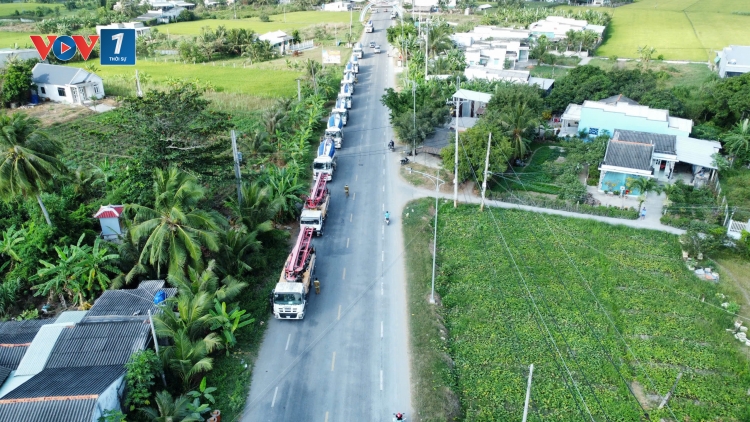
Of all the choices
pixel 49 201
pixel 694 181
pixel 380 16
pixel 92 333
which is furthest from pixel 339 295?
pixel 380 16

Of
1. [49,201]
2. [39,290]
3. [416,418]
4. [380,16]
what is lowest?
[416,418]

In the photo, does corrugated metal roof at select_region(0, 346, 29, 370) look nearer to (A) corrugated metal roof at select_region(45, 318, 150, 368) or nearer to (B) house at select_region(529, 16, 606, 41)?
(A) corrugated metal roof at select_region(45, 318, 150, 368)

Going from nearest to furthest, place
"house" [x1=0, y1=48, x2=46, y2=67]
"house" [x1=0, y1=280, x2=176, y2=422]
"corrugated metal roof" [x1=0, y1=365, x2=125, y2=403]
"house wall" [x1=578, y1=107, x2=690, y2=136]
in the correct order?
1. "house" [x1=0, y1=280, x2=176, y2=422]
2. "corrugated metal roof" [x1=0, y1=365, x2=125, y2=403]
3. "house wall" [x1=578, y1=107, x2=690, y2=136]
4. "house" [x1=0, y1=48, x2=46, y2=67]

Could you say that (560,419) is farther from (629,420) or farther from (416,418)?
(416,418)

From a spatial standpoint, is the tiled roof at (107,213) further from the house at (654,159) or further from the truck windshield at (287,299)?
the house at (654,159)

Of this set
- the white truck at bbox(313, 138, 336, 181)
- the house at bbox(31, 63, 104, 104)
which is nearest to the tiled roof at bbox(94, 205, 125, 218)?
the white truck at bbox(313, 138, 336, 181)
